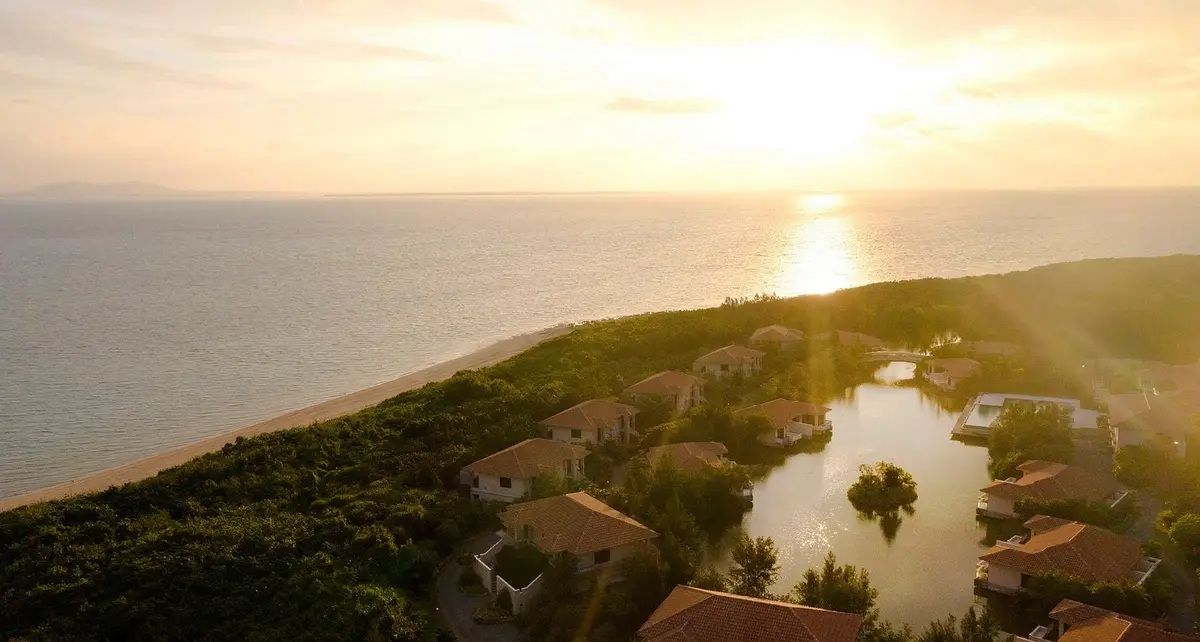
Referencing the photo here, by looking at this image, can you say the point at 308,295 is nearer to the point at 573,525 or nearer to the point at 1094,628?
the point at 573,525

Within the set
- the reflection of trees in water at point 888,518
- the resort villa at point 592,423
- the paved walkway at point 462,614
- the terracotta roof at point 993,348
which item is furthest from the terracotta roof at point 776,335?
the paved walkway at point 462,614

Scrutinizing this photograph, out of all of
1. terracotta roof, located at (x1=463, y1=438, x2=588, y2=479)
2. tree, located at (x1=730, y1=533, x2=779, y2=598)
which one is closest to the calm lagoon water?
tree, located at (x1=730, y1=533, x2=779, y2=598)

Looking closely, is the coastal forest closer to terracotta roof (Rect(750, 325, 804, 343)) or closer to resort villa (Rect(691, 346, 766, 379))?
resort villa (Rect(691, 346, 766, 379))

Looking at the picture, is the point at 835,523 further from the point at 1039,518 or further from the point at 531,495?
the point at 531,495

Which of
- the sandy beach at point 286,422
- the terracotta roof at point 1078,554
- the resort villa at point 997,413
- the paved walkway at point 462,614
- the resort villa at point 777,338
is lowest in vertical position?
the sandy beach at point 286,422

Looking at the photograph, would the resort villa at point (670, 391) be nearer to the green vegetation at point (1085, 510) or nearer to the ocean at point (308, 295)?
the green vegetation at point (1085, 510)

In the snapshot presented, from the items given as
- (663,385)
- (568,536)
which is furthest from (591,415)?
(568,536)
